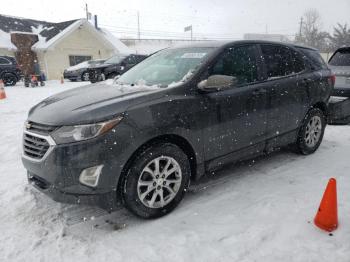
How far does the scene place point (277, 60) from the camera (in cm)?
455

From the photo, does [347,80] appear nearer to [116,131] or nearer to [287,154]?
[287,154]

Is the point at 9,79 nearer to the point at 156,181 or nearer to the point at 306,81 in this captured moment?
the point at 306,81

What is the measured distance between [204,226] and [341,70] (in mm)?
5867

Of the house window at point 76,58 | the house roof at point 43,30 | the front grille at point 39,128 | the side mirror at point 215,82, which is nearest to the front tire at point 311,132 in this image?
the side mirror at point 215,82

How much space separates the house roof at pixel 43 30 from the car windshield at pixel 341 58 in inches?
924

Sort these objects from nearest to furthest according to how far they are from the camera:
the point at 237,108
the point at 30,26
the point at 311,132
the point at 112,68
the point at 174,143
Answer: the point at 174,143 < the point at 237,108 < the point at 311,132 < the point at 112,68 < the point at 30,26

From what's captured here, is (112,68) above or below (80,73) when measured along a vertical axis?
above

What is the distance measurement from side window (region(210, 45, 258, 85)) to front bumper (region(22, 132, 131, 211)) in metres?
1.53

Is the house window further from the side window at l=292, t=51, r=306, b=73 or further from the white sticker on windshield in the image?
the white sticker on windshield

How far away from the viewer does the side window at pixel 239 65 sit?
380 centimetres

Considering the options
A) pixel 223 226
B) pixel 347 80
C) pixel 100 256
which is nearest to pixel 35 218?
pixel 100 256

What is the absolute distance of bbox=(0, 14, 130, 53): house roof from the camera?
26516 mm

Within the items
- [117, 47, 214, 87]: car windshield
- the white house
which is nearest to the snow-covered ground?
[117, 47, 214, 87]: car windshield

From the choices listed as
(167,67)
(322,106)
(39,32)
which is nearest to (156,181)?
(167,67)
